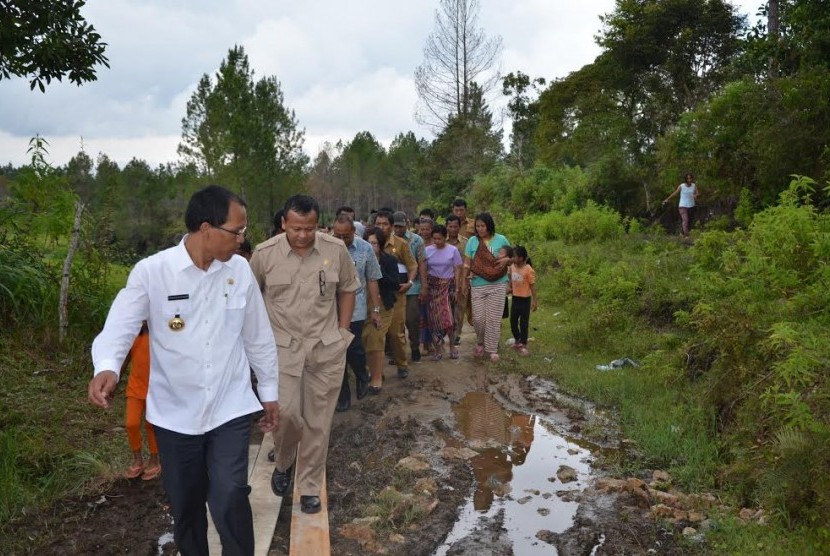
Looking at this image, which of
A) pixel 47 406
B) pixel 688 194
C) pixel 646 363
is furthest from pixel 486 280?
pixel 688 194

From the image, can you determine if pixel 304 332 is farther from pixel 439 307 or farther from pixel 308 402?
pixel 439 307

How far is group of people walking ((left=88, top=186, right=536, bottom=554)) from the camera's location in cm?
306

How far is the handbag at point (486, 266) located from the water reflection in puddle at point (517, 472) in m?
1.80

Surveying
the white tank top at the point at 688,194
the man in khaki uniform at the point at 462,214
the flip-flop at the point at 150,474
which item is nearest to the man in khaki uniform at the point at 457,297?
the man in khaki uniform at the point at 462,214

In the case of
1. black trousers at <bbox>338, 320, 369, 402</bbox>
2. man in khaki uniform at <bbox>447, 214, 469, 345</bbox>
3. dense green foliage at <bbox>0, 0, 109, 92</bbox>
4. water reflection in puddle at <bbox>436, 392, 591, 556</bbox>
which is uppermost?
dense green foliage at <bbox>0, 0, 109, 92</bbox>

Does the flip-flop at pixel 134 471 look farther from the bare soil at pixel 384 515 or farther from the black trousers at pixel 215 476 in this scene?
the black trousers at pixel 215 476

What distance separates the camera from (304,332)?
190 inches

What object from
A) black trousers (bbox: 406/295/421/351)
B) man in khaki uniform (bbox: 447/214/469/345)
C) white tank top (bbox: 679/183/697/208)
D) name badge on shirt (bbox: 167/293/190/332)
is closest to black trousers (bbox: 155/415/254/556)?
name badge on shirt (bbox: 167/293/190/332)

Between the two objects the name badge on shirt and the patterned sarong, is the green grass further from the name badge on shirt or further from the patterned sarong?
the patterned sarong

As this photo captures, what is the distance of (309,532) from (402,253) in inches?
180

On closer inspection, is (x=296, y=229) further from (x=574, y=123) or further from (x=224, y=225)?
(x=574, y=123)

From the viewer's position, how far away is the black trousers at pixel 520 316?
9.50 metres

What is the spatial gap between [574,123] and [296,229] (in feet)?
88.0

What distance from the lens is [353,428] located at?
654 centimetres
